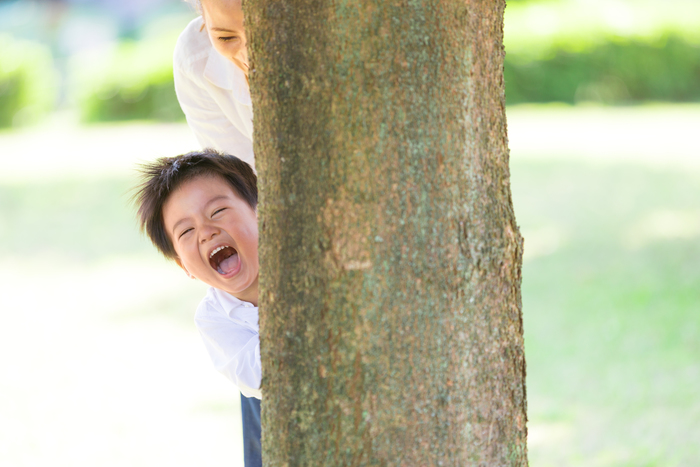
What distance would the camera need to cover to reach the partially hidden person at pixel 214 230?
6.27ft

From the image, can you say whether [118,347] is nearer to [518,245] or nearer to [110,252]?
[110,252]

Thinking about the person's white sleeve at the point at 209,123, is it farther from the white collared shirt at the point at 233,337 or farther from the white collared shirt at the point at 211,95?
the white collared shirt at the point at 233,337

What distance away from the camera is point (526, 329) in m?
5.26

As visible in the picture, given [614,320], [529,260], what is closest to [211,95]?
[614,320]

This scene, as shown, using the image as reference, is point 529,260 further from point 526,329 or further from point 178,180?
point 178,180

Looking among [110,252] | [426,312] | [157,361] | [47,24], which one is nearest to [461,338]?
[426,312]

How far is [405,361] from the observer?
3.38 feet

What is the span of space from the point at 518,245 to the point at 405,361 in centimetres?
26

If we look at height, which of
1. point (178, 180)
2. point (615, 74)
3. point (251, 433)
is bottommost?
point (251, 433)

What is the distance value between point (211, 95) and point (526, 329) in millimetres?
3472

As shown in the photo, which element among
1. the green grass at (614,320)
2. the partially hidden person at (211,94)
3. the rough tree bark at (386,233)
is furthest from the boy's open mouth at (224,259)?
the green grass at (614,320)

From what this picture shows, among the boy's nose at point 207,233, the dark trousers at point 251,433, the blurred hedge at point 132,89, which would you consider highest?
the blurred hedge at point 132,89

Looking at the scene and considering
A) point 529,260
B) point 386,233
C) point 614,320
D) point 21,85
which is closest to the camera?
point 386,233

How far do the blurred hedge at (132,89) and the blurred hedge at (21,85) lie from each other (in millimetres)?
825
